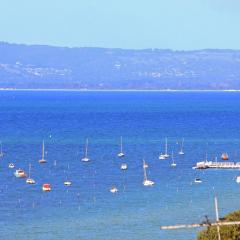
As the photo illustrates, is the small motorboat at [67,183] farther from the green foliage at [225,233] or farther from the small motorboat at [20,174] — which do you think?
the green foliage at [225,233]

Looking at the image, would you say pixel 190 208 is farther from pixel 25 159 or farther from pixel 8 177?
pixel 25 159

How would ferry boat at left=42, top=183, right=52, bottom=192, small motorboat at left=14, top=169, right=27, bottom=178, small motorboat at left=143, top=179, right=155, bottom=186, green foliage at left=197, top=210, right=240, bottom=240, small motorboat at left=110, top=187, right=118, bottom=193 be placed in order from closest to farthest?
green foliage at left=197, top=210, right=240, bottom=240, small motorboat at left=110, top=187, right=118, bottom=193, ferry boat at left=42, top=183, right=52, bottom=192, small motorboat at left=143, top=179, right=155, bottom=186, small motorboat at left=14, top=169, right=27, bottom=178

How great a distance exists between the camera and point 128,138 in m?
141

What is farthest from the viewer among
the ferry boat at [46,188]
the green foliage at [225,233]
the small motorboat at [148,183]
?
the small motorboat at [148,183]

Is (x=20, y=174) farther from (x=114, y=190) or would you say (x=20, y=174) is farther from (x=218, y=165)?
(x=218, y=165)

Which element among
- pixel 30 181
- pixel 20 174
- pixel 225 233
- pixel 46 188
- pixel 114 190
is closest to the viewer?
pixel 225 233

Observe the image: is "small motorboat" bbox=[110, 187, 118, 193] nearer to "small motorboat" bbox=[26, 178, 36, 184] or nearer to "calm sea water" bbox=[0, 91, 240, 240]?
"calm sea water" bbox=[0, 91, 240, 240]

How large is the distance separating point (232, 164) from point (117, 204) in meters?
29.1

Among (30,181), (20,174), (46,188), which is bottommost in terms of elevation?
(46,188)

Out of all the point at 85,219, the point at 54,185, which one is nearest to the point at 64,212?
the point at 85,219

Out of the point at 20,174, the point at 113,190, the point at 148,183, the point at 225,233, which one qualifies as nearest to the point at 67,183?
the point at 113,190

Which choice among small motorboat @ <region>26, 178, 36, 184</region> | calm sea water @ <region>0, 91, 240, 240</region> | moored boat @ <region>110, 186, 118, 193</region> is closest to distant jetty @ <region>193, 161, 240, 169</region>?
calm sea water @ <region>0, 91, 240, 240</region>

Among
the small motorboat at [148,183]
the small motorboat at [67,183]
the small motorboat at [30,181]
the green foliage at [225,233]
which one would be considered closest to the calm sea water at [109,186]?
the small motorboat at [30,181]

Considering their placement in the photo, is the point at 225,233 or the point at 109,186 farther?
the point at 109,186
